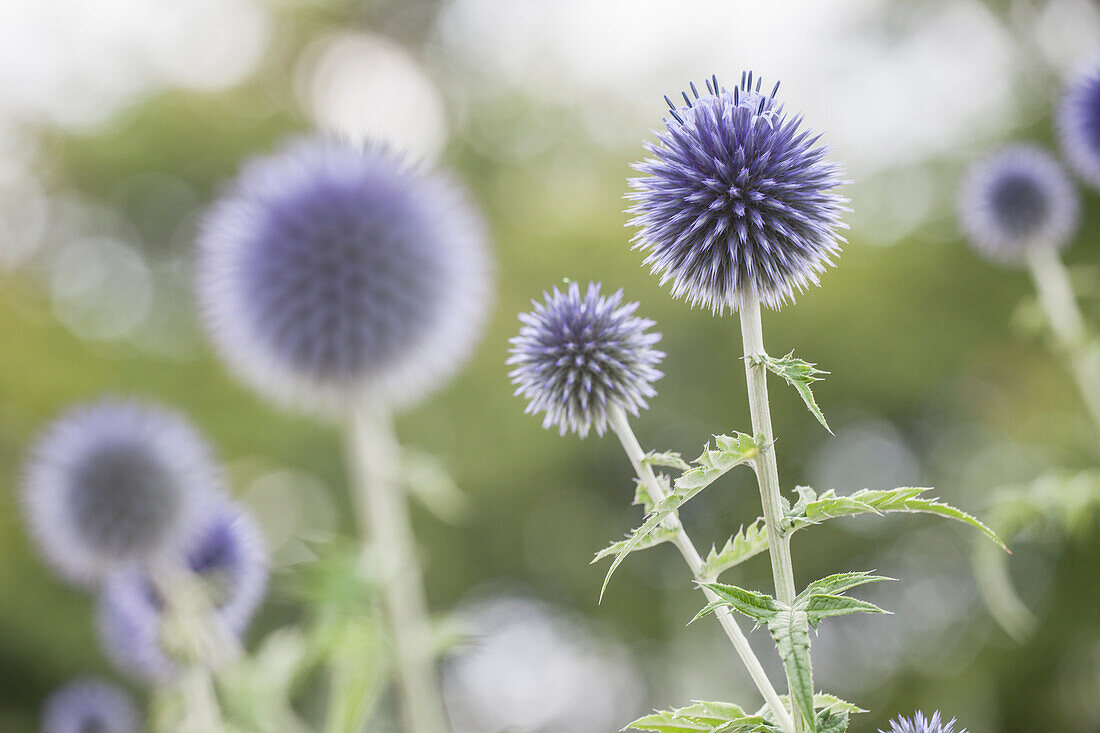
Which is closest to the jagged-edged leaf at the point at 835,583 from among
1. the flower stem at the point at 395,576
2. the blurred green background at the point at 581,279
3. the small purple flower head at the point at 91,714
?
the flower stem at the point at 395,576

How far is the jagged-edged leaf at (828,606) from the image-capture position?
0.66 m

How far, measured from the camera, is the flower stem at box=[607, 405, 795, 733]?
715 mm

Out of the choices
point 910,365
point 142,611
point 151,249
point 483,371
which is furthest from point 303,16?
point 142,611

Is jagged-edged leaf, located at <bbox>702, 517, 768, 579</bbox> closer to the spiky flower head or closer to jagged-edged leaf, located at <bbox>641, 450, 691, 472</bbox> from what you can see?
jagged-edged leaf, located at <bbox>641, 450, 691, 472</bbox>

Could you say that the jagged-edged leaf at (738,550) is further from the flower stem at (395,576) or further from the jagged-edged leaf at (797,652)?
the flower stem at (395,576)

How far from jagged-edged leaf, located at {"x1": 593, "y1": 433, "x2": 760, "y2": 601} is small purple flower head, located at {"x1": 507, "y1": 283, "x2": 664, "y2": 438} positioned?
19 cm

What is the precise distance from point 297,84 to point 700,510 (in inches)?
286

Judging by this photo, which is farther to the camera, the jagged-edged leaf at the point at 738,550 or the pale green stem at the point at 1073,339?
the pale green stem at the point at 1073,339

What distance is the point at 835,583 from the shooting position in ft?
2.37

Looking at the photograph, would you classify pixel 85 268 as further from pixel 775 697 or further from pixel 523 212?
pixel 775 697

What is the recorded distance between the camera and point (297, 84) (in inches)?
373

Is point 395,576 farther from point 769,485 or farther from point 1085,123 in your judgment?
point 1085,123

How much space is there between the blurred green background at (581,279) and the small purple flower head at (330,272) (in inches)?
37.4

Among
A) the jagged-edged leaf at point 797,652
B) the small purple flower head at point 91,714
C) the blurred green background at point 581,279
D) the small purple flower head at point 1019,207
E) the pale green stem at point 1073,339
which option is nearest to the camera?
the jagged-edged leaf at point 797,652
